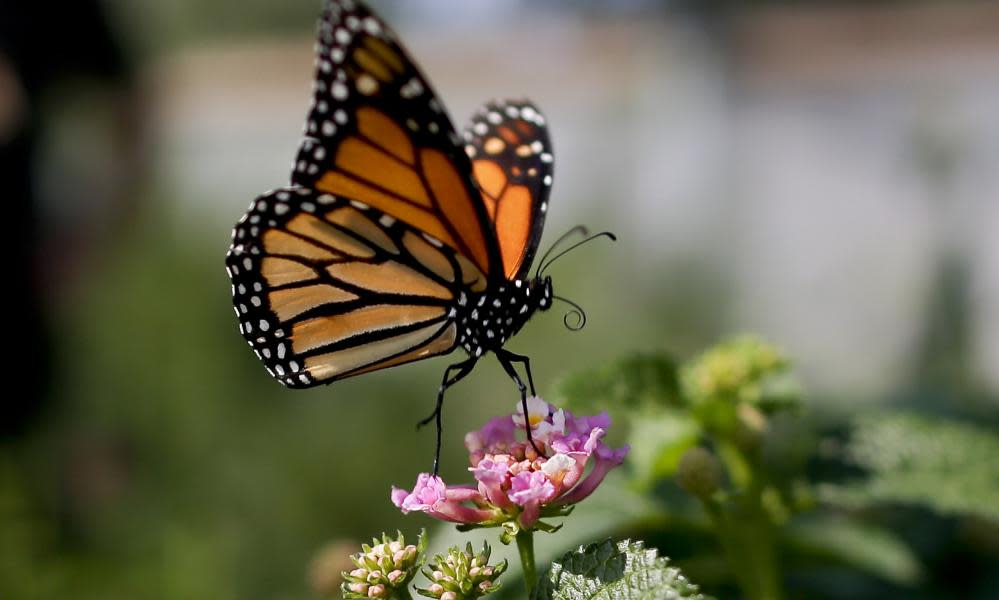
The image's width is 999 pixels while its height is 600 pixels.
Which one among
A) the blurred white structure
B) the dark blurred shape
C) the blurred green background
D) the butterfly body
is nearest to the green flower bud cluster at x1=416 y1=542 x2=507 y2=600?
the butterfly body

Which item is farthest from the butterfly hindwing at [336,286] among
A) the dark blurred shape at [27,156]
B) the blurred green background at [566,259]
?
the dark blurred shape at [27,156]

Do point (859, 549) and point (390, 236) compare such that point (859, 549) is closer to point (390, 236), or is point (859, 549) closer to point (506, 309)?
point (506, 309)

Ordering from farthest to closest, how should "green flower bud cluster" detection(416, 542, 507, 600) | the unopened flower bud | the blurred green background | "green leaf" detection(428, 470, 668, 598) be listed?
the blurred green background < "green leaf" detection(428, 470, 668, 598) < the unopened flower bud < "green flower bud cluster" detection(416, 542, 507, 600)

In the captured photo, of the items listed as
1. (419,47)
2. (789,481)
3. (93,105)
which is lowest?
(789,481)

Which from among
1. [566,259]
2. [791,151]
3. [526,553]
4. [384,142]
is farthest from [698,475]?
[791,151]

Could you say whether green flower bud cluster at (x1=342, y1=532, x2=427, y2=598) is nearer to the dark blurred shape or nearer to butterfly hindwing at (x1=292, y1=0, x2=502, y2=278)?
butterfly hindwing at (x1=292, y1=0, x2=502, y2=278)

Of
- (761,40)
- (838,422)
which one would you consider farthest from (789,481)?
(761,40)

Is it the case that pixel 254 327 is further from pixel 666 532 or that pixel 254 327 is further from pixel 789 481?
pixel 789 481
